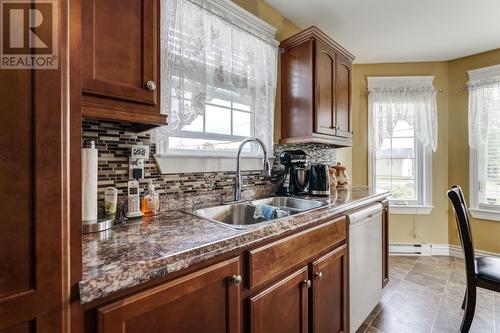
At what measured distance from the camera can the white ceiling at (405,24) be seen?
2.19m

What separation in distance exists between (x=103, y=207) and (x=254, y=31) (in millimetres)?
1576

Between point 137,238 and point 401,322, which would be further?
point 401,322

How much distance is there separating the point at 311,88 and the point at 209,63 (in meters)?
0.87

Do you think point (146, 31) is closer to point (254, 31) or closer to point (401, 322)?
point (254, 31)

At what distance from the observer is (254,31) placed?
6.29ft

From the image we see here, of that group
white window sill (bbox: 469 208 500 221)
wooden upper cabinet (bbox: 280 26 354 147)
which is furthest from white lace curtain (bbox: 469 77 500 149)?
wooden upper cabinet (bbox: 280 26 354 147)

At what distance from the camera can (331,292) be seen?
4.76ft

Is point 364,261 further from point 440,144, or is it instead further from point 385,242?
point 440,144

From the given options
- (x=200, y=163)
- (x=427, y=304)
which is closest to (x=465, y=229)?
(x=427, y=304)

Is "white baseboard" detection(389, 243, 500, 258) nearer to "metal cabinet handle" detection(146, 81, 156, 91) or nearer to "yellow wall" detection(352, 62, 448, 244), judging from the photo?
"yellow wall" detection(352, 62, 448, 244)

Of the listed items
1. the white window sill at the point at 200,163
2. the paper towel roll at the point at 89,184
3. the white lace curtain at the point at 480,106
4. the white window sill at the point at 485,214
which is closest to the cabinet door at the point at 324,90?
the white window sill at the point at 200,163

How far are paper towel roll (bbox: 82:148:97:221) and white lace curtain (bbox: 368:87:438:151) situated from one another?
3.36 metres

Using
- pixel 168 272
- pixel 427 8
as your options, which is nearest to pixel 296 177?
pixel 168 272

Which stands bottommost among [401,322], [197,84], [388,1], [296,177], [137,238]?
[401,322]
